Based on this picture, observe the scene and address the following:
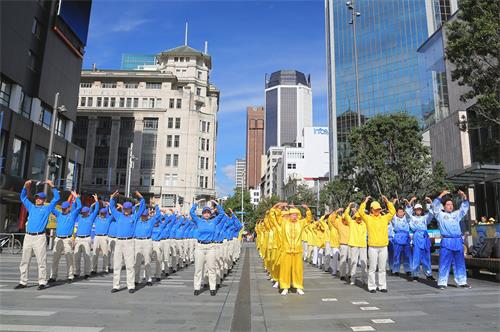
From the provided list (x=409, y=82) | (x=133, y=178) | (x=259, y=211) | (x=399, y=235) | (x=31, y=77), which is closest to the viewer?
(x=399, y=235)

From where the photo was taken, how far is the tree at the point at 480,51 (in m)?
11.8

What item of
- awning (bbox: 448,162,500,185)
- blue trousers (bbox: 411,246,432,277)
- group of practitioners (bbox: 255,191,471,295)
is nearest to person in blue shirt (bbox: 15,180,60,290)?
group of practitioners (bbox: 255,191,471,295)

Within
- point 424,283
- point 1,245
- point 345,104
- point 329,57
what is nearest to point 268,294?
point 424,283

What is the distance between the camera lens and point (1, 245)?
75.1 feet

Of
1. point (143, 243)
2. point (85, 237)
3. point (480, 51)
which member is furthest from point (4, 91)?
point (480, 51)

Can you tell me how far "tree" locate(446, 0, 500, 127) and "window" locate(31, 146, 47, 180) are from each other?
29520mm

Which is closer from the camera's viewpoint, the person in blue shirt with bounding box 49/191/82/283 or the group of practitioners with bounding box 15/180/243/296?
the group of practitioners with bounding box 15/180/243/296

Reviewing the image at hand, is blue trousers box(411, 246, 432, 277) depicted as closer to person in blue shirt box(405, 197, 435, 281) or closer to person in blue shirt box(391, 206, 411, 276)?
person in blue shirt box(405, 197, 435, 281)

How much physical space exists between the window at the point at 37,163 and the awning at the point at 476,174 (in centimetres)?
2938

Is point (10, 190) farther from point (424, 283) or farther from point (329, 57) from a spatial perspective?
point (329, 57)

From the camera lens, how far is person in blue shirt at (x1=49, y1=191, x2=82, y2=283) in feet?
35.0

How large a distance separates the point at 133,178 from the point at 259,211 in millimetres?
25208

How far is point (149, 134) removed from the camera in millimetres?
74688

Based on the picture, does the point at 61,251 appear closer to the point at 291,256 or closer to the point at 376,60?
the point at 291,256
